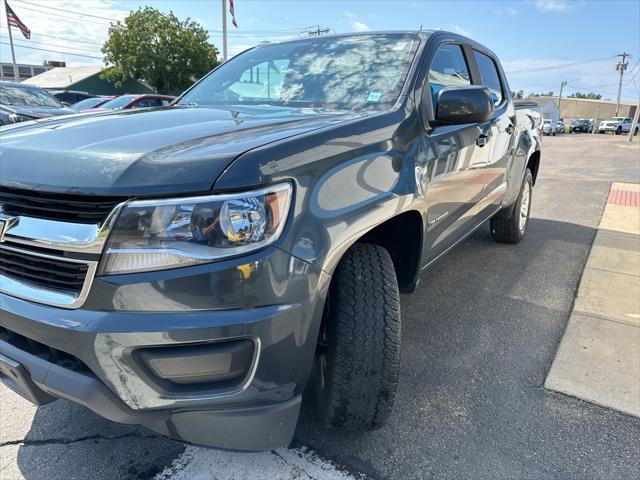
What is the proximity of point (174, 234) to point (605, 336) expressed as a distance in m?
2.87

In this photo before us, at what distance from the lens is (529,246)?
4.94 metres

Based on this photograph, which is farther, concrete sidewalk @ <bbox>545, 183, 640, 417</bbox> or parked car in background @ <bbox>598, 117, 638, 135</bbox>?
parked car in background @ <bbox>598, 117, 638, 135</bbox>

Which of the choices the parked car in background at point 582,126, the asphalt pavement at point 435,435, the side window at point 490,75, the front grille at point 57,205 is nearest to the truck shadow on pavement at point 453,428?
the asphalt pavement at point 435,435

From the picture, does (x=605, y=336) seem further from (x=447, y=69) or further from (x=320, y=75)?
(x=320, y=75)

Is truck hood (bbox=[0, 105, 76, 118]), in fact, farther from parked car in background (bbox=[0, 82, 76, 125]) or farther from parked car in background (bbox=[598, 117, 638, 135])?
parked car in background (bbox=[598, 117, 638, 135])

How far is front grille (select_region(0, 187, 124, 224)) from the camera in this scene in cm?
137

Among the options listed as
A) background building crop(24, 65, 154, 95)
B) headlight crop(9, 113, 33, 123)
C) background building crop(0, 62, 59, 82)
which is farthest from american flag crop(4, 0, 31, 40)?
background building crop(0, 62, 59, 82)

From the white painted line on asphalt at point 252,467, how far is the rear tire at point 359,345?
0.63ft

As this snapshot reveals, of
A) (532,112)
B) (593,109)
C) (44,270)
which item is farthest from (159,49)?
(593,109)

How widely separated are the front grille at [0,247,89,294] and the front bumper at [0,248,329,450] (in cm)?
7

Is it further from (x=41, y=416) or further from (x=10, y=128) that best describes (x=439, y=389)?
(x=10, y=128)

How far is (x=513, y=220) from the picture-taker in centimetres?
468

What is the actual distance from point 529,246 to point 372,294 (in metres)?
3.69

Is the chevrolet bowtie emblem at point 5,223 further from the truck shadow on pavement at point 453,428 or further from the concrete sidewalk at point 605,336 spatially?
the concrete sidewalk at point 605,336
